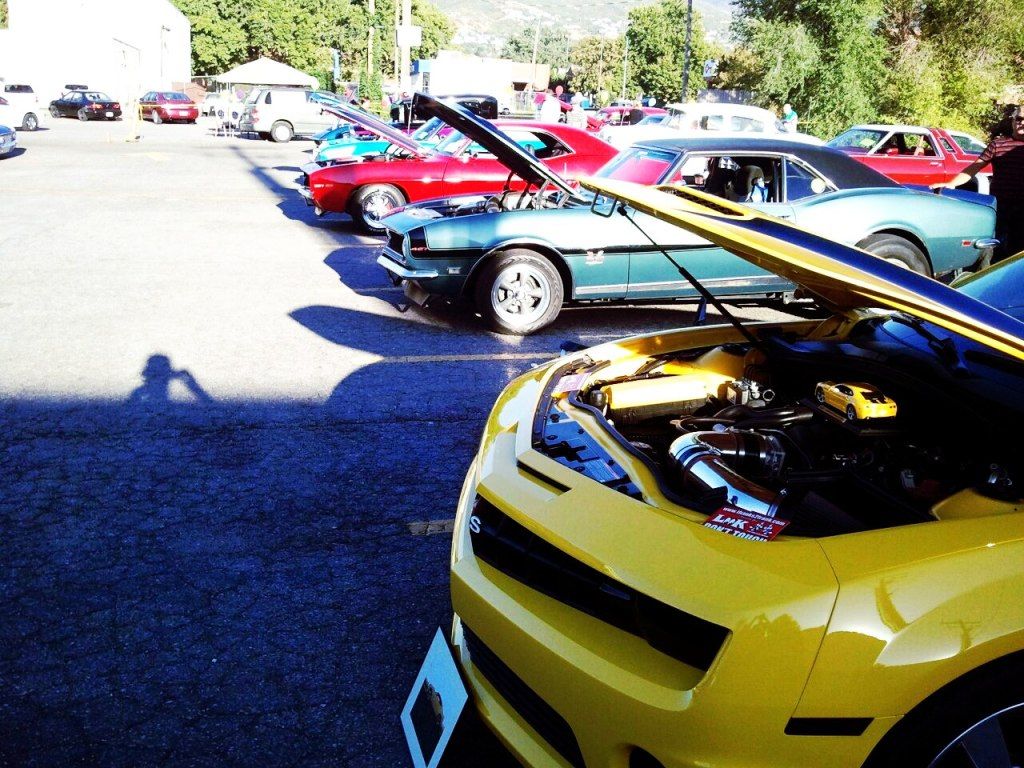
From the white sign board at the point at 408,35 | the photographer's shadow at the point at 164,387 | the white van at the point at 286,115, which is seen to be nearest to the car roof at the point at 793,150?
the photographer's shadow at the point at 164,387

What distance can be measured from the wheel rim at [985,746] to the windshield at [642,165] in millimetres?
6284

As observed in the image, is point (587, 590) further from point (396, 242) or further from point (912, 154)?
point (912, 154)

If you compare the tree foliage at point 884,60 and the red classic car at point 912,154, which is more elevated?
the tree foliage at point 884,60

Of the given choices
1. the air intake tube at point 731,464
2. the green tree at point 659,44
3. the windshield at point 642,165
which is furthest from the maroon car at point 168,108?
the green tree at point 659,44

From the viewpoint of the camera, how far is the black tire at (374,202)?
38.8 ft

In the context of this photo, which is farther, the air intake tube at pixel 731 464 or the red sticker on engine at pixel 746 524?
the air intake tube at pixel 731 464

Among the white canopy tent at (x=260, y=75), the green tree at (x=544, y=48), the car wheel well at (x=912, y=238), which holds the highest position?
the green tree at (x=544, y=48)

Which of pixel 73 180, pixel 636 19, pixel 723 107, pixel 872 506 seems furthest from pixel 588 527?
pixel 636 19

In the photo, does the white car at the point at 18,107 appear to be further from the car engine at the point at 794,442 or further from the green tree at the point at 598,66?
the green tree at the point at 598,66

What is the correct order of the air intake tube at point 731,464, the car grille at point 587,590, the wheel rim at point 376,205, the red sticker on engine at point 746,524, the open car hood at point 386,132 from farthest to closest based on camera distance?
the wheel rim at point 376,205, the open car hood at point 386,132, the air intake tube at point 731,464, the red sticker on engine at point 746,524, the car grille at point 587,590

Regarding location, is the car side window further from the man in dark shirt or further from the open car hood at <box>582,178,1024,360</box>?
the open car hood at <box>582,178,1024,360</box>

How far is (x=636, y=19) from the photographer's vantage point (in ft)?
282

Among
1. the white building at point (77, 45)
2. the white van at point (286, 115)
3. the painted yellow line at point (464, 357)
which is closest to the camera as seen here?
the painted yellow line at point (464, 357)

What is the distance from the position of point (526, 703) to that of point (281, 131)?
97.4 ft
